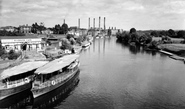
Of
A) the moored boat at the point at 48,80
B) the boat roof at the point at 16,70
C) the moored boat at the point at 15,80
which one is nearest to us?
the moored boat at the point at 15,80

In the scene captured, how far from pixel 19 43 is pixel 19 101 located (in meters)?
29.6

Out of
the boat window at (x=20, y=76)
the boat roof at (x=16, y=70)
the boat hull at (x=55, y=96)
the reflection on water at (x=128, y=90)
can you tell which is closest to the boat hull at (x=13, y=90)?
the boat window at (x=20, y=76)

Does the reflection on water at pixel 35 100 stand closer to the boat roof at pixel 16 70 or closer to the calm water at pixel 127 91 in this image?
the calm water at pixel 127 91

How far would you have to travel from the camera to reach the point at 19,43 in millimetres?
48094

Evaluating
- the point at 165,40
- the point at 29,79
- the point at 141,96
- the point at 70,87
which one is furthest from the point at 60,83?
the point at 165,40

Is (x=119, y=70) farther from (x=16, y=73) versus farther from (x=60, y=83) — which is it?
(x=16, y=73)

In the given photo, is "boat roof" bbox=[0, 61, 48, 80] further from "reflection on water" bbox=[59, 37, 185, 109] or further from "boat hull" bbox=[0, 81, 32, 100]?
"reflection on water" bbox=[59, 37, 185, 109]

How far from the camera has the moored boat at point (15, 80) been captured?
75.1ft

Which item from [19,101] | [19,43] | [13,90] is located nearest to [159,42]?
[19,43]

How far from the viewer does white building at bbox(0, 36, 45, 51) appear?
148 ft

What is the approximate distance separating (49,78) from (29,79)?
126 inches

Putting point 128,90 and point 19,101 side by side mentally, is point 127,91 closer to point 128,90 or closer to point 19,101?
point 128,90

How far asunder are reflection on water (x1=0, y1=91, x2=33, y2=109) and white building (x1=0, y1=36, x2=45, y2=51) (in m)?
25.4

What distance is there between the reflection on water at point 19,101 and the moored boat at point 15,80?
2.06 feet
